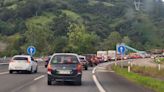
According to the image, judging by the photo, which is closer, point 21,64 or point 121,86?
point 121,86

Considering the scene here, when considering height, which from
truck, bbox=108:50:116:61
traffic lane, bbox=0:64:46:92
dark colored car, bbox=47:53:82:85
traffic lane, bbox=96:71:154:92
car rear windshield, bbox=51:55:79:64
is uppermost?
truck, bbox=108:50:116:61

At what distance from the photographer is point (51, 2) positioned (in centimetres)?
19625

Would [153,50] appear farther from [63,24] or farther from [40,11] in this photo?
[40,11]

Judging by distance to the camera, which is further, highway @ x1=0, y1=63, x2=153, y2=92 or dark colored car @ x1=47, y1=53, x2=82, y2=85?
dark colored car @ x1=47, y1=53, x2=82, y2=85

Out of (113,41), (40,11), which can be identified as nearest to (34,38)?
(113,41)

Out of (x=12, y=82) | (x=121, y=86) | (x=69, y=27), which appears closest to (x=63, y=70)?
(x=121, y=86)

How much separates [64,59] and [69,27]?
11961 cm

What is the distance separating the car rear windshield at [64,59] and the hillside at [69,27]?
79686 mm

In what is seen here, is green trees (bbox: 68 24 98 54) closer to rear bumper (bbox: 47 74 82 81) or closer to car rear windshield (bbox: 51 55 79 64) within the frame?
car rear windshield (bbox: 51 55 79 64)

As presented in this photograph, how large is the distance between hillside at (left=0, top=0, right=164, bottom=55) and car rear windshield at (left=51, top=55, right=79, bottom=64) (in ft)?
261

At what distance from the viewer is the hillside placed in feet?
396

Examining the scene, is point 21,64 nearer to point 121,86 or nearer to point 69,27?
point 121,86

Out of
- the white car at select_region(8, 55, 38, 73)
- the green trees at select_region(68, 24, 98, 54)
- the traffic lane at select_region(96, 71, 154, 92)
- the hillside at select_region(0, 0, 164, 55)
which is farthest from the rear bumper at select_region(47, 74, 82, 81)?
the green trees at select_region(68, 24, 98, 54)

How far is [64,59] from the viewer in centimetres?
2570
